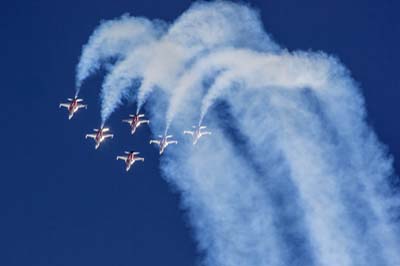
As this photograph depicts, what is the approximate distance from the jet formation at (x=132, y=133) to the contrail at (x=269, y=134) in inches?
53.0

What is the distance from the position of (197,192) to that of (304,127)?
445 inches

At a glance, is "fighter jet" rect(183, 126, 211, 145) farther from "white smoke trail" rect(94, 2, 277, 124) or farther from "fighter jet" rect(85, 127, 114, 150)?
"fighter jet" rect(85, 127, 114, 150)

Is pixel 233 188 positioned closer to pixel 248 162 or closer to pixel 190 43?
pixel 248 162

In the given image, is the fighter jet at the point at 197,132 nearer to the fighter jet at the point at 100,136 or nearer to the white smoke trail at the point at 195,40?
the white smoke trail at the point at 195,40

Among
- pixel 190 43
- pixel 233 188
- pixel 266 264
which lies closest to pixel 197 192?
pixel 233 188

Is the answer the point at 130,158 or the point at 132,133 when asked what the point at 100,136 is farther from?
the point at 130,158

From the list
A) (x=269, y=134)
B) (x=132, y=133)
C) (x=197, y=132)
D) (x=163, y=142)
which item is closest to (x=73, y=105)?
(x=132, y=133)

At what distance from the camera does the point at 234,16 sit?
72.3 m

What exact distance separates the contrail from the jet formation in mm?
1347

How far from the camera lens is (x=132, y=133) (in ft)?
263

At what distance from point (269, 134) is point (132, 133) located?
14178mm

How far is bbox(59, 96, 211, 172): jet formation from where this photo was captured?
7544 centimetres

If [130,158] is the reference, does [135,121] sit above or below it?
above

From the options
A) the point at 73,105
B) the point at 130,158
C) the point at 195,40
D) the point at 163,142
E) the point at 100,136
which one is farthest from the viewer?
the point at 130,158
